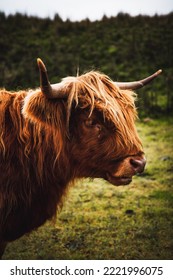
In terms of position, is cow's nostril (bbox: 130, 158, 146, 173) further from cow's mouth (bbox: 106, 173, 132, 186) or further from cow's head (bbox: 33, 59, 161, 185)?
cow's mouth (bbox: 106, 173, 132, 186)

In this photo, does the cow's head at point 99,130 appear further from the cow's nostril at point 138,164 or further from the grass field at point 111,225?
the grass field at point 111,225

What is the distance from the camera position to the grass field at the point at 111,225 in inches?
161

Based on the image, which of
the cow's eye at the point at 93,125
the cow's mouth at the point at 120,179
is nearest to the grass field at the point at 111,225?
the cow's mouth at the point at 120,179

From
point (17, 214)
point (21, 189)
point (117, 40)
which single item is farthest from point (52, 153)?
point (117, 40)

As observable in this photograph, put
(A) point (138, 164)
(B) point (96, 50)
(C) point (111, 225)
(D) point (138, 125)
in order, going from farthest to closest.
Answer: (B) point (96, 50) → (D) point (138, 125) → (C) point (111, 225) → (A) point (138, 164)

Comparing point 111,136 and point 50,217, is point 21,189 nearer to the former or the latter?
point 50,217

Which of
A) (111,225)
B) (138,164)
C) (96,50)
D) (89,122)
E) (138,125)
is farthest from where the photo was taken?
(96,50)

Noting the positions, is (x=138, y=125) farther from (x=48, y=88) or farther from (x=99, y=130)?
(x=48, y=88)

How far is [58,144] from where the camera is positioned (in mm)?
2729

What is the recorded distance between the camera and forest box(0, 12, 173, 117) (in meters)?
11.1

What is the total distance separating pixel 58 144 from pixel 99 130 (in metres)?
0.36

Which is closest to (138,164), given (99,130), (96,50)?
(99,130)

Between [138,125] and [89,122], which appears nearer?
[89,122]

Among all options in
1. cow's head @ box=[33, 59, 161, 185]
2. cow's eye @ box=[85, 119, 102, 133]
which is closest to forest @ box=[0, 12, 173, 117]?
cow's head @ box=[33, 59, 161, 185]
